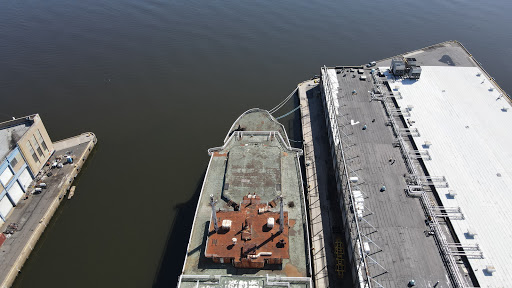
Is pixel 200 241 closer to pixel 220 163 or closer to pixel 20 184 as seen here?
pixel 220 163

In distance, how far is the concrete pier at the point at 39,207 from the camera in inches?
2090

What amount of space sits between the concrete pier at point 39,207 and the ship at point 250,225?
31094mm

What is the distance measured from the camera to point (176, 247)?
55250mm

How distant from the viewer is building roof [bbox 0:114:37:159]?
2381 inches

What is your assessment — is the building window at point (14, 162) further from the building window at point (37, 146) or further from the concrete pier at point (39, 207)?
the concrete pier at point (39, 207)

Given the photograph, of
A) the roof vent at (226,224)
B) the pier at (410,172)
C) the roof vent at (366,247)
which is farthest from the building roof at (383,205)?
the roof vent at (226,224)

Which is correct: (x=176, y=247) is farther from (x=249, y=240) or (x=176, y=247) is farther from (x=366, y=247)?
(x=366, y=247)

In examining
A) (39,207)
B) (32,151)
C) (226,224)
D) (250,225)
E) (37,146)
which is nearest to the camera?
(226,224)

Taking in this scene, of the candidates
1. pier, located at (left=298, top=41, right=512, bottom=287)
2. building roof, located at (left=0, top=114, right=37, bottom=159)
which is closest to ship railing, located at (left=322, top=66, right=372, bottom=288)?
pier, located at (left=298, top=41, right=512, bottom=287)

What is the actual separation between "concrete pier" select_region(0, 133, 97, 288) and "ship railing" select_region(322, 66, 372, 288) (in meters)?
53.6

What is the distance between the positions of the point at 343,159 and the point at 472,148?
79.7ft

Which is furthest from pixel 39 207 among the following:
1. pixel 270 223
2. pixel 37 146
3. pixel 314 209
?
pixel 314 209

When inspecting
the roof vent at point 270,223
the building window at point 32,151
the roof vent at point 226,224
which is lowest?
the roof vent at point 226,224

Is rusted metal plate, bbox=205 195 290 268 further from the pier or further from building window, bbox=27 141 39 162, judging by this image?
building window, bbox=27 141 39 162
